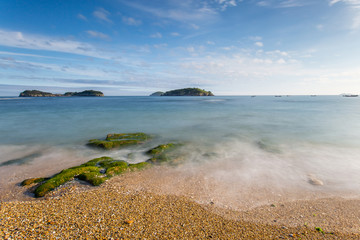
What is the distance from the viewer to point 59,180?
33.1 ft

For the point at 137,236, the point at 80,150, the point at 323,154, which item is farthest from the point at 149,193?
the point at 323,154

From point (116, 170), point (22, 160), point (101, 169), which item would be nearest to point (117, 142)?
point (101, 169)

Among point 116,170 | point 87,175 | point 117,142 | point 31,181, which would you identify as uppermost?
point 117,142

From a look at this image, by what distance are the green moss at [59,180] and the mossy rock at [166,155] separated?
4.29 meters

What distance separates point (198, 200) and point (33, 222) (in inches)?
255

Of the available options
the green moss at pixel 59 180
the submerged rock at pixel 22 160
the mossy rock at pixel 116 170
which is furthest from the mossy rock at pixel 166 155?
the submerged rock at pixel 22 160

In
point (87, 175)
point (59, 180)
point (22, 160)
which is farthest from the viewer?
point (22, 160)

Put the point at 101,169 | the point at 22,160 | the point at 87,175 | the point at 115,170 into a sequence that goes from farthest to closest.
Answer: the point at 22,160
the point at 101,169
the point at 115,170
the point at 87,175

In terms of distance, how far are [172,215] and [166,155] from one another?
7983 millimetres

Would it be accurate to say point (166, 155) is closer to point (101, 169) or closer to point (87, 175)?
point (101, 169)

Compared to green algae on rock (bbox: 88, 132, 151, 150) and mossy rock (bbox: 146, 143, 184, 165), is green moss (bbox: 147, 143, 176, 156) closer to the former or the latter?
mossy rock (bbox: 146, 143, 184, 165)

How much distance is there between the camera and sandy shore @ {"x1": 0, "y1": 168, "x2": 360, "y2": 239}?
240 inches

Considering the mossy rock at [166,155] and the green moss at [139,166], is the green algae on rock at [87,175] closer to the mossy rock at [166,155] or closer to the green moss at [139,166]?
the green moss at [139,166]

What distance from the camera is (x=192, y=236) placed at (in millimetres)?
6051
